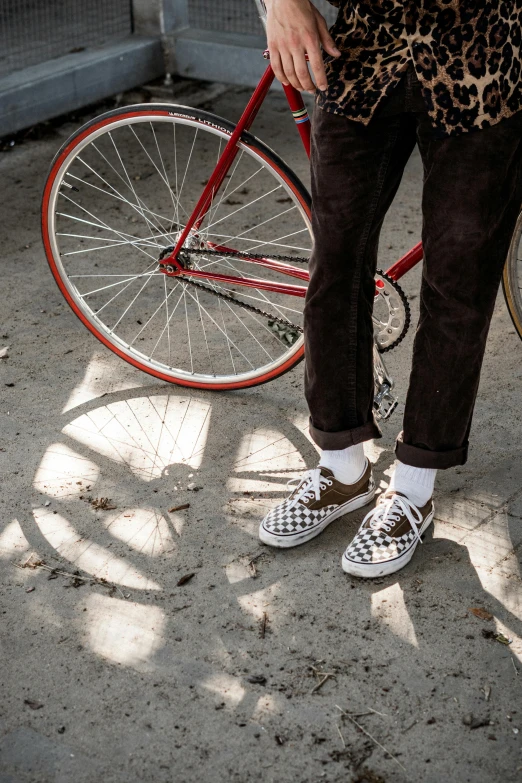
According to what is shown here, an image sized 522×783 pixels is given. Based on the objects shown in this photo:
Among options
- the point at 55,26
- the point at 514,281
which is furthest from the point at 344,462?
the point at 55,26

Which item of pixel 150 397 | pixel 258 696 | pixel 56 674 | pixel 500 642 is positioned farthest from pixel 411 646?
pixel 150 397

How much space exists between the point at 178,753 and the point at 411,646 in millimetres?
505

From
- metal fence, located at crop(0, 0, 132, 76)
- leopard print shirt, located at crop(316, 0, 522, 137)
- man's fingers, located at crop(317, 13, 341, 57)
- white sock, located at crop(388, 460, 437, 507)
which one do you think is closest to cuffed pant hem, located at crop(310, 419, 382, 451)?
white sock, located at crop(388, 460, 437, 507)

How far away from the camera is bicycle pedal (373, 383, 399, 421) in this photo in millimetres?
2232

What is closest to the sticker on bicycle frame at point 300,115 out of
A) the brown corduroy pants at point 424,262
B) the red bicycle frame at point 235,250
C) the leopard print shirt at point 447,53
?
the red bicycle frame at point 235,250

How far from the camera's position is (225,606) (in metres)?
1.96

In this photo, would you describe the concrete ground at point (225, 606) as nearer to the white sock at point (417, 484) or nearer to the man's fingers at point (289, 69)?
the white sock at point (417, 484)

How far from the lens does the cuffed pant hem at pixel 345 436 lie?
6.92 feet

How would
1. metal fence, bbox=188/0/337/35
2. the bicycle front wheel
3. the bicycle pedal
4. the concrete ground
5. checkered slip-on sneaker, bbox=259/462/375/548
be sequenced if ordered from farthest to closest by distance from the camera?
metal fence, bbox=188/0/337/35
the bicycle front wheel
the bicycle pedal
checkered slip-on sneaker, bbox=259/462/375/548
the concrete ground

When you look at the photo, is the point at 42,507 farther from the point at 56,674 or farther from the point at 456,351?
the point at 456,351

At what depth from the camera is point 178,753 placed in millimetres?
1639

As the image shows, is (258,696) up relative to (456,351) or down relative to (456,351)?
down

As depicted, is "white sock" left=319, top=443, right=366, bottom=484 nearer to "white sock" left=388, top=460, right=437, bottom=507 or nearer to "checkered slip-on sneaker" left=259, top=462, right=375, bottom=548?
"checkered slip-on sneaker" left=259, top=462, right=375, bottom=548

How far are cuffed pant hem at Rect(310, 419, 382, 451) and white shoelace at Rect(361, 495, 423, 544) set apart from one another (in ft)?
0.50
